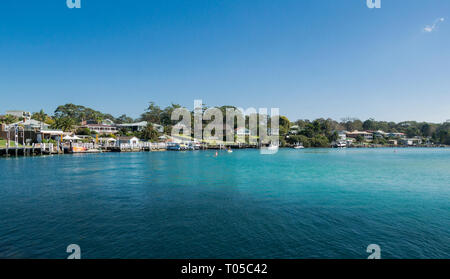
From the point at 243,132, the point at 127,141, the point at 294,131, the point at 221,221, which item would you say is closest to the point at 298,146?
the point at 294,131

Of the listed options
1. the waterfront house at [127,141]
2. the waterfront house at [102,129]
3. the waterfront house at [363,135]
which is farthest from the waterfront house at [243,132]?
the waterfront house at [363,135]

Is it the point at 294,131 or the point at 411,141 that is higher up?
the point at 294,131

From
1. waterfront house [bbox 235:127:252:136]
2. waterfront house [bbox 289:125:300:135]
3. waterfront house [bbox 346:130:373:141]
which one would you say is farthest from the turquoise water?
waterfront house [bbox 346:130:373:141]

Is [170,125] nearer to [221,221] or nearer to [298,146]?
[298,146]

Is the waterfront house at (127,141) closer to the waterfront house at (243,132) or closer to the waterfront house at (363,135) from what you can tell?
the waterfront house at (243,132)

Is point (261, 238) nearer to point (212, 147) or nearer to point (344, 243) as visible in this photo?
point (344, 243)

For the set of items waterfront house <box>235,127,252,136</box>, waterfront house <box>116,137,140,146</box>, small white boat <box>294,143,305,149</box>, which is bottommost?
small white boat <box>294,143,305,149</box>

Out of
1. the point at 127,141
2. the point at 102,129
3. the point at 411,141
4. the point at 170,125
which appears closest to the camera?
the point at 127,141

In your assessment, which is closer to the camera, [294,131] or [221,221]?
[221,221]

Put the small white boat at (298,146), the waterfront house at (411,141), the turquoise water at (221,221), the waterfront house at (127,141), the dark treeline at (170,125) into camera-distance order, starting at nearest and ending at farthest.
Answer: the turquoise water at (221,221), the waterfront house at (127,141), the dark treeline at (170,125), the small white boat at (298,146), the waterfront house at (411,141)

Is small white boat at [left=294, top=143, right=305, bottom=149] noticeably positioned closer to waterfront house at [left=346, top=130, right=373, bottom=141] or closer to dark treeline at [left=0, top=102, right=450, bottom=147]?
dark treeline at [left=0, top=102, right=450, bottom=147]

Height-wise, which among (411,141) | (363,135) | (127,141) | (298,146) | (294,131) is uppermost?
(294,131)

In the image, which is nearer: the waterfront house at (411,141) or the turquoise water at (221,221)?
the turquoise water at (221,221)
